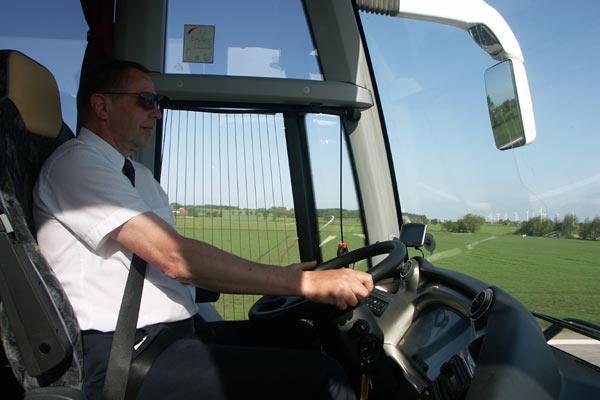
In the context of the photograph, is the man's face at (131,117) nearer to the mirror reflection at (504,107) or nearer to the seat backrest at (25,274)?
the seat backrest at (25,274)

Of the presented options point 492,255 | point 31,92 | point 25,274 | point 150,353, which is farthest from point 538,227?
point 31,92

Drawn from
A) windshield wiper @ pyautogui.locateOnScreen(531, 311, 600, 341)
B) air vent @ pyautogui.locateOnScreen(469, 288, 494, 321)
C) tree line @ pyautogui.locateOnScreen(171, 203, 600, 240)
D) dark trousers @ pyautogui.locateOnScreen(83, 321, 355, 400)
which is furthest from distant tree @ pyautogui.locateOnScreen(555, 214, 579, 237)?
dark trousers @ pyautogui.locateOnScreen(83, 321, 355, 400)

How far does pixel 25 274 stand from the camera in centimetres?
129

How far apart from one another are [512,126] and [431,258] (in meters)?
0.72

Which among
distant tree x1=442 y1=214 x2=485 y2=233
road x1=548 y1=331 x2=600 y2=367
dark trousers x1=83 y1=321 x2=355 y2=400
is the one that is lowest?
dark trousers x1=83 y1=321 x2=355 y2=400

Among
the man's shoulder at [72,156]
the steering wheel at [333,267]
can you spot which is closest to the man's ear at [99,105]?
the man's shoulder at [72,156]

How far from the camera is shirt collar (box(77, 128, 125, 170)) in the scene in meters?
1.72

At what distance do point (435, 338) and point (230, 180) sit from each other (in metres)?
1.56

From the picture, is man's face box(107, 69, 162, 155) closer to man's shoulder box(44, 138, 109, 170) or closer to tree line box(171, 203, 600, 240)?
man's shoulder box(44, 138, 109, 170)

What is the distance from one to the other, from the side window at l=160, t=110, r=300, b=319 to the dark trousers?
1252 millimetres

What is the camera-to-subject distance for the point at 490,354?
3.39 ft

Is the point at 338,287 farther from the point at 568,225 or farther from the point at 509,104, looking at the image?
the point at 509,104

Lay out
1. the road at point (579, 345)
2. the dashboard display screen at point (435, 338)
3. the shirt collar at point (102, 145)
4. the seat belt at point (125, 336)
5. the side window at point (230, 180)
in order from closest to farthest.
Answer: the road at point (579, 345)
the seat belt at point (125, 336)
the dashboard display screen at point (435, 338)
the shirt collar at point (102, 145)
the side window at point (230, 180)

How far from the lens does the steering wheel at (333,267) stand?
5.07 feet
